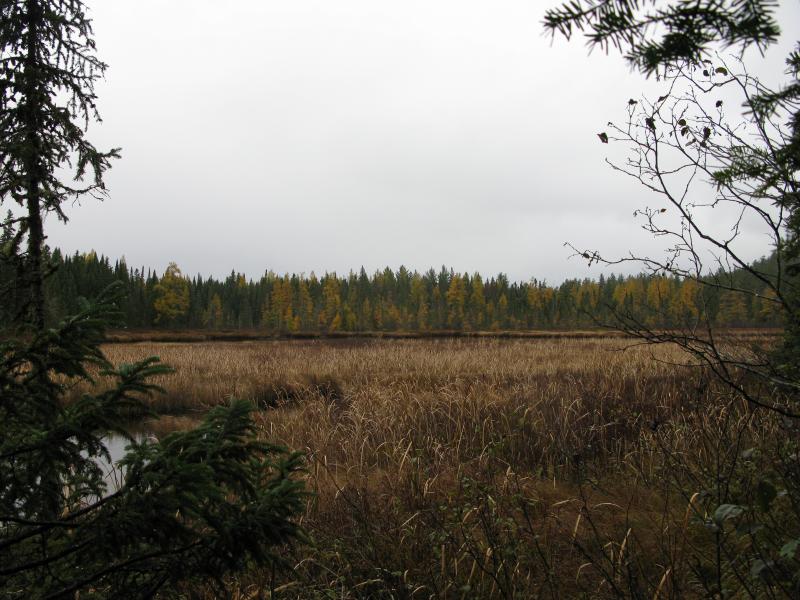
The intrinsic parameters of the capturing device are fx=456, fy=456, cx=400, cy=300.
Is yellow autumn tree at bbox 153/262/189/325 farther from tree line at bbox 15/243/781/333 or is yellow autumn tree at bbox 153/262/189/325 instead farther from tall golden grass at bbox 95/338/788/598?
tall golden grass at bbox 95/338/788/598

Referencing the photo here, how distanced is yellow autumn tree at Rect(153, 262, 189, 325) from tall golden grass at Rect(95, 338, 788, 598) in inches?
2269

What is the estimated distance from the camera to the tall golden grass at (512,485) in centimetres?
274

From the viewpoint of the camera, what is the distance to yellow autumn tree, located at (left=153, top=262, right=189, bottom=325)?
62.2 metres

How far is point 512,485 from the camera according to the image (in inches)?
169

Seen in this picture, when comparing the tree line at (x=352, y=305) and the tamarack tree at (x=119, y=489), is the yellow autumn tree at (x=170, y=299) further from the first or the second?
the tamarack tree at (x=119, y=489)

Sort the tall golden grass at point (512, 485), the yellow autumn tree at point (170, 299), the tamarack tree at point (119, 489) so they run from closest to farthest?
the tamarack tree at point (119, 489)
the tall golden grass at point (512, 485)
the yellow autumn tree at point (170, 299)

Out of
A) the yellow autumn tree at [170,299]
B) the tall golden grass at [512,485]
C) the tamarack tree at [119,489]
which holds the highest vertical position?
the yellow autumn tree at [170,299]

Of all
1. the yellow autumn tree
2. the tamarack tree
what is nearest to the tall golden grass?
the tamarack tree

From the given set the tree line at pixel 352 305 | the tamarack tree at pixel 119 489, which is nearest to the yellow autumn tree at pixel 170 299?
the tree line at pixel 352 305

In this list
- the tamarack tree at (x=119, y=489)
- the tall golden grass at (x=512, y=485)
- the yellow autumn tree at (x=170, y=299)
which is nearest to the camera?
the tamarack tree at (x=119, y=489)

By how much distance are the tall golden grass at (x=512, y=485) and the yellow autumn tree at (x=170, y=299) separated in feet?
189

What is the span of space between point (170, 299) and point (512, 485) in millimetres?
66796

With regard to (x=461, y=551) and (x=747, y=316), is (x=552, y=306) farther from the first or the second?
(x=461, y=551)

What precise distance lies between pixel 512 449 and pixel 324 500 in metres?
2.37
